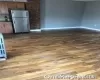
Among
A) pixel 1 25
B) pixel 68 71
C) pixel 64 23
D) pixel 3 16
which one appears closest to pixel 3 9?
pixel 3 16

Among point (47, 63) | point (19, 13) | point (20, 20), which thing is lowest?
point (47, 63)

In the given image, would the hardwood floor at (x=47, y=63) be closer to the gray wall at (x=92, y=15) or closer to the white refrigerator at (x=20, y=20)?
the white refrigerator at (x=20, y=20)

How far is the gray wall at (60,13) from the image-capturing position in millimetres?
7164

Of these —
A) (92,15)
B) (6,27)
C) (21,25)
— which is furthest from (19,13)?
(92,15)

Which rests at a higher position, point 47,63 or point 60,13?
point 60,13

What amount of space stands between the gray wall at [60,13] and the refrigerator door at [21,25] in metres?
1.17

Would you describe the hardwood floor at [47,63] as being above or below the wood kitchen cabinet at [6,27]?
below

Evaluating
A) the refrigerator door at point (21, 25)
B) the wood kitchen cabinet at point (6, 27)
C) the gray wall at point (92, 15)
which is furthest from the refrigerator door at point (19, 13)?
the gray wall at point (92, 15)

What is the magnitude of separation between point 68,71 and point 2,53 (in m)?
1.55

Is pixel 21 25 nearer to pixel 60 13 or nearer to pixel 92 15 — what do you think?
pixel 60 13

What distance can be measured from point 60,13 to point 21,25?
8.23 feet

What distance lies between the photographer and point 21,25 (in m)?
6.19

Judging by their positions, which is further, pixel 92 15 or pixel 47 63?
pixel 92 15

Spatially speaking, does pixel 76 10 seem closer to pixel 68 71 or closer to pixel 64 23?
pixel 64 23
